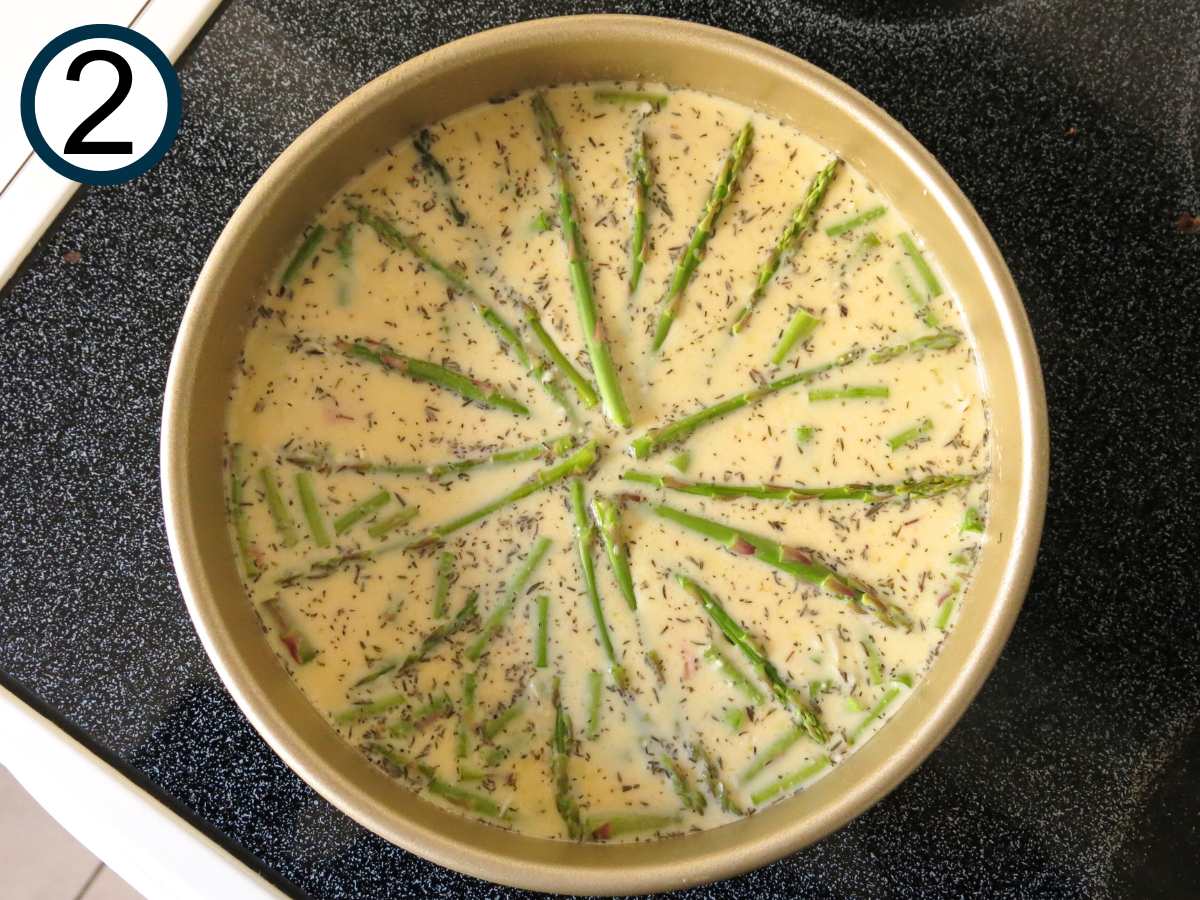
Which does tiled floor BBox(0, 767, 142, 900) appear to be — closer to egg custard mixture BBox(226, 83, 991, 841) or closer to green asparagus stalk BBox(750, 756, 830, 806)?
egg custard mixture BBox(226, 83, 991, 841)

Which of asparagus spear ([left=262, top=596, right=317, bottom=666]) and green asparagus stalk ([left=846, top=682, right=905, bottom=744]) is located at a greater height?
asparagus spear ([left=262, top=596, right=317, bottom=666])

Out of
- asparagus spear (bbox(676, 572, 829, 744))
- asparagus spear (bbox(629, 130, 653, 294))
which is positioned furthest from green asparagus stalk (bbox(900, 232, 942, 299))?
asparagus spear (bbox(676, 572, 829, 744))

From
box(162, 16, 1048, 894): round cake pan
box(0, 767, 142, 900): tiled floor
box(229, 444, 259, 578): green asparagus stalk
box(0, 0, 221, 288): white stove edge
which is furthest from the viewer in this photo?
box(0, 767, 142, 900): tiled floor

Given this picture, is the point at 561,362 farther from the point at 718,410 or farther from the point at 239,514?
the point at 239,514

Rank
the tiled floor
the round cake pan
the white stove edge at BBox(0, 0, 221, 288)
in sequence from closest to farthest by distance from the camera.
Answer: the round cake pan < the white stove edge at BBox(0, 0, 221, 288) < the tiled floor

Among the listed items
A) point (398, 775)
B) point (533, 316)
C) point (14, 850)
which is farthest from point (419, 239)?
point (14, 850)

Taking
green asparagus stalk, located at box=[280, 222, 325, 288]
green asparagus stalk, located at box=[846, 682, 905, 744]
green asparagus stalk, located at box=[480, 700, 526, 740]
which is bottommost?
green asparagus stalk, located at box=[846, 682, 905, 744]

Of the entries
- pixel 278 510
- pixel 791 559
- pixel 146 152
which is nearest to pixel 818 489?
pixel 791 559

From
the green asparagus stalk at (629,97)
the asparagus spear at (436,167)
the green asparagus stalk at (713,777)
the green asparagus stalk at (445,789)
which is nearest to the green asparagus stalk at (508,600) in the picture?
the green asparagus stalk at (445,789)
